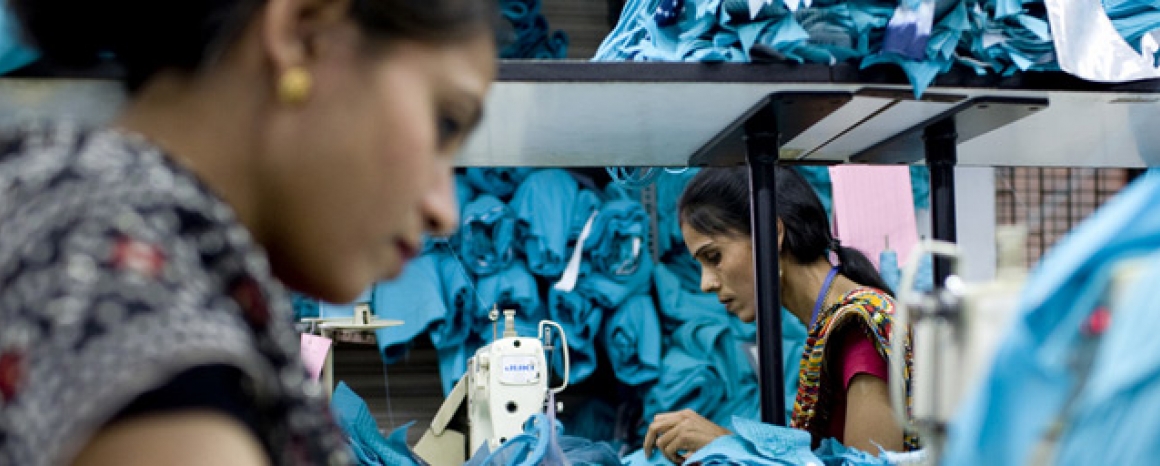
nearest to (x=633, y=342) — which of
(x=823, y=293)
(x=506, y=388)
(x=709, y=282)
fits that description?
(x=709, y=282)

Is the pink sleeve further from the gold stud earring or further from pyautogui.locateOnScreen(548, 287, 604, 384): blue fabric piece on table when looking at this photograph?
the gold stud earring

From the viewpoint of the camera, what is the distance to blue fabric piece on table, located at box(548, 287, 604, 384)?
3.22 m

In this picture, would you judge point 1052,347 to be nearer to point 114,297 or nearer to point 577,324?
point 114,297

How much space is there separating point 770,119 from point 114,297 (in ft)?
4.20

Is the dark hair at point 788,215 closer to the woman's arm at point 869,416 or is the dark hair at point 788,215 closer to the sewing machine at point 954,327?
the woman's arm at point 869,416

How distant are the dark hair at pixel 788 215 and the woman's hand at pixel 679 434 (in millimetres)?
573

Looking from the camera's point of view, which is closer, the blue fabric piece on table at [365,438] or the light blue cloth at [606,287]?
the blue fabric piece on table at [365,438]

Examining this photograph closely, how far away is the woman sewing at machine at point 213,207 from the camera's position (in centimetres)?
44

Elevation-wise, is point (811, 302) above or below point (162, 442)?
below

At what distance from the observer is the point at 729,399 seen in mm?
3314

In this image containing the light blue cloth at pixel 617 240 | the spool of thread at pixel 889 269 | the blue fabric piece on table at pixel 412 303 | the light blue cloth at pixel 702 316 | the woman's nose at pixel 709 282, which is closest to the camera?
the spool of thread at pixel 889 269

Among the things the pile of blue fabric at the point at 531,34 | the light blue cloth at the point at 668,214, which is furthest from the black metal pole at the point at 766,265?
the light blue cloth at the point at 668,214

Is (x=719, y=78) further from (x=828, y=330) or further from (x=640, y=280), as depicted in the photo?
(x=640, y=280)

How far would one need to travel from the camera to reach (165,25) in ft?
1.85
